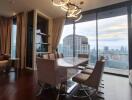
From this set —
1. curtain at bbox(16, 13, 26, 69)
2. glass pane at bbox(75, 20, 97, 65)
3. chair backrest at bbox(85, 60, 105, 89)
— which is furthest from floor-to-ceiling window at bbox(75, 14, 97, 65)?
chair backrest at bbox(85, 60, 105, 89)

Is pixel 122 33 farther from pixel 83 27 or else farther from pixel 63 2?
pixel 63 2

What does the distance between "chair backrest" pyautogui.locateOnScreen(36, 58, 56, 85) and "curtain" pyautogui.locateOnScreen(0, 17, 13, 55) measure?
16.6 ft

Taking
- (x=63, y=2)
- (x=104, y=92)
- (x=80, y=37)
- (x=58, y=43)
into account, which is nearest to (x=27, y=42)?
(x=58, y=43)

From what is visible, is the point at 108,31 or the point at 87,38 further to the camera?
the point at 87,38

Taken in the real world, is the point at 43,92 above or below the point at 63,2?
below

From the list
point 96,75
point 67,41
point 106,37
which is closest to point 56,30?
point 67,41

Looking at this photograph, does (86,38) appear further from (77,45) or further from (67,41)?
(67,41)

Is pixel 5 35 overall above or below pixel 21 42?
above

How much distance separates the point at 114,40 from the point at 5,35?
19.6ft

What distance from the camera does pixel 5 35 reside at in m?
6.39

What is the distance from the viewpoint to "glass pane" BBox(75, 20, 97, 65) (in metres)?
5.32

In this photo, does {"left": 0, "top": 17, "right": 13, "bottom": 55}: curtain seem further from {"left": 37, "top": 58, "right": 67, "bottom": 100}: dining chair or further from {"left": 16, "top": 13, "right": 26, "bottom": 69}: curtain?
{"left": 37, "top": 58, "right": 67, "bottom": 100}: dining chair

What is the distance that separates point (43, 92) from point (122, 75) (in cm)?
333

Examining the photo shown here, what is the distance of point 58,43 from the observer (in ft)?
20.2
